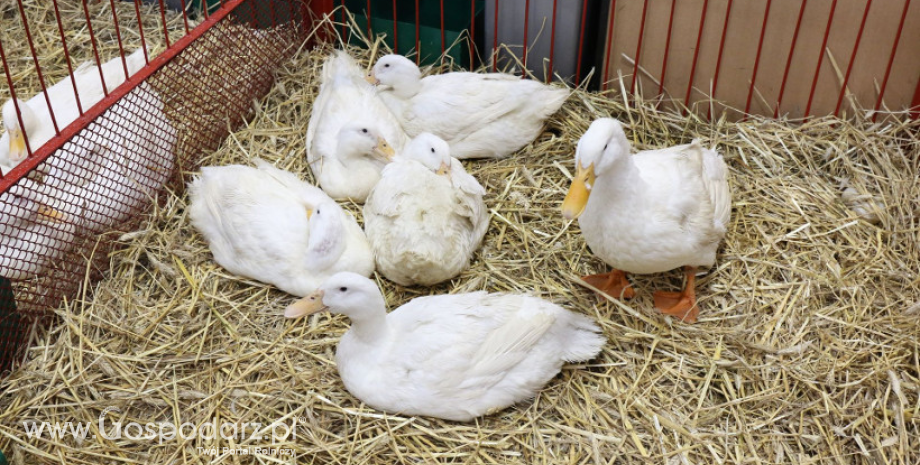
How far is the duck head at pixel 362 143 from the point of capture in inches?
150

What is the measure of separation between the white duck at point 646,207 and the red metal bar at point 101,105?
1.94 m

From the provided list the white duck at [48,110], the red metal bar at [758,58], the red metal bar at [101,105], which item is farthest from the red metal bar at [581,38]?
the white duck at [48,110]

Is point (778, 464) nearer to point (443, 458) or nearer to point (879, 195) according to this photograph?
point (443, 458)

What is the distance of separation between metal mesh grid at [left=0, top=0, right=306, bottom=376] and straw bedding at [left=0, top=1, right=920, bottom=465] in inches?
4.4

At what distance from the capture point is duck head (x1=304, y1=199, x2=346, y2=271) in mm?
3346

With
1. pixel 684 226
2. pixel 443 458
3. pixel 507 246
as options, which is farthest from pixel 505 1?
pixel 443 458

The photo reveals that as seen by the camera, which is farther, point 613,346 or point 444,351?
point 613,346

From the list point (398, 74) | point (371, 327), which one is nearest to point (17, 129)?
point (398, 74)

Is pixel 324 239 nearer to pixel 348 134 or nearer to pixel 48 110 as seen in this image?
pixel 348 134

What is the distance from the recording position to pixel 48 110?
3902 mm

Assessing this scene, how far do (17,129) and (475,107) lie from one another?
2.05 meters

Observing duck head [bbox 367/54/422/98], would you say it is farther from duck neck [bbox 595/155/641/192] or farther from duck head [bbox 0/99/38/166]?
duck head [bbox 0/99/38/166]

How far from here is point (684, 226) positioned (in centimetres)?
314

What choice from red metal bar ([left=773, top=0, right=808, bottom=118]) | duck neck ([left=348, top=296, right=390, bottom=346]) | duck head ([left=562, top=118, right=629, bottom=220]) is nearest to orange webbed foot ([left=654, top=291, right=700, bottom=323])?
duck head ([left=562, top=118, right=629, bottom=220])
